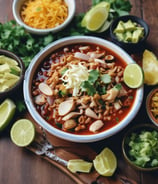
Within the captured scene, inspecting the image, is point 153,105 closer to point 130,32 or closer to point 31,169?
point 130,32

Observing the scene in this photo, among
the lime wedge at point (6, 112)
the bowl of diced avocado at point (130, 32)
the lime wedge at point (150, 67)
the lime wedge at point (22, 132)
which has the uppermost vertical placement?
the bowl of diced avocado at point (130, 32)

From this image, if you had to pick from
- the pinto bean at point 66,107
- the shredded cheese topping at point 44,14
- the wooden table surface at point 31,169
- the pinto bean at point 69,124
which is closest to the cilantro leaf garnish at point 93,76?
the pinto bean at point 66,107

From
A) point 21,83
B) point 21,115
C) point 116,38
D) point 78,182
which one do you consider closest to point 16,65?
point 21,83

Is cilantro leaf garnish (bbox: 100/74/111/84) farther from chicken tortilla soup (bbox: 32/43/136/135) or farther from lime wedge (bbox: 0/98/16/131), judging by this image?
lime wedge (bbox: 0/98/16/131)

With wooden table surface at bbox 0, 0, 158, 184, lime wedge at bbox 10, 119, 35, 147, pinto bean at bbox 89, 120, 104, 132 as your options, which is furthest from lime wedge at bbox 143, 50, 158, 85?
lime wedge at bbox 10, 119, 35, 147

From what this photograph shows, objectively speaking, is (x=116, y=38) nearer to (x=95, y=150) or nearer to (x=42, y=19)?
(x=42, y=19)

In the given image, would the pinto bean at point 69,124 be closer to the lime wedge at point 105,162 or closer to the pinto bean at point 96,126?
the pinto bean at point 96,126
